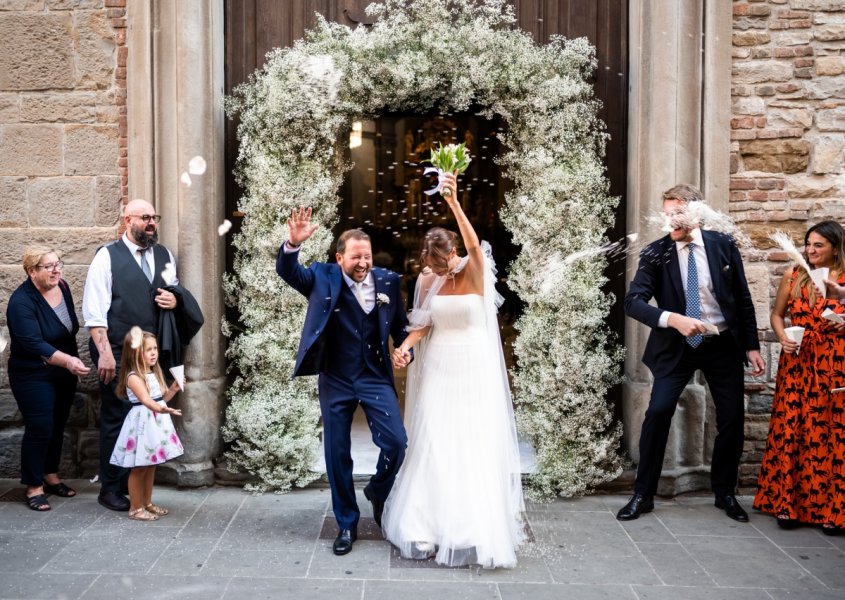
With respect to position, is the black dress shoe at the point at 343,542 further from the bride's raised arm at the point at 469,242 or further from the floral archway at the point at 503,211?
the bride's raised arm at the point at 469,242

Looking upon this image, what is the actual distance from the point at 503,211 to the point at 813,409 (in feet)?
7.82

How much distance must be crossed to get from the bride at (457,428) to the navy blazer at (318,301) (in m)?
0.23

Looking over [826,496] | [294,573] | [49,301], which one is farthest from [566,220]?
[49,301]

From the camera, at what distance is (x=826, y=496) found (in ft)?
16.9

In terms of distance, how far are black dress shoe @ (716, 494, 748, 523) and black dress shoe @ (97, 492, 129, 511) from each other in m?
3.86

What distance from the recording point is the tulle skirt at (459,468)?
4.52 m

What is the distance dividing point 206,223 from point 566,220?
2559 millimetres

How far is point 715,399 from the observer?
17.8 ft

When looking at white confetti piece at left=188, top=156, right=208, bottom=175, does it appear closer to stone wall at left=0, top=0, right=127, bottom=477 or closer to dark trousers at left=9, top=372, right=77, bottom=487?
stone wall at left=0, top=0, right=127, bottom=477

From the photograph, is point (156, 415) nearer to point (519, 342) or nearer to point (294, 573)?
point (294, 573)

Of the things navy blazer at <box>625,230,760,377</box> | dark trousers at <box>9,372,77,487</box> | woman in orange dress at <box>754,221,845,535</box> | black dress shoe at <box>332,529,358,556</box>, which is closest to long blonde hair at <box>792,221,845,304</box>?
woman in orange dress at <box>754,221,845,535</box>

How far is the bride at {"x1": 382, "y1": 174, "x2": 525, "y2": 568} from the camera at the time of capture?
453 cm

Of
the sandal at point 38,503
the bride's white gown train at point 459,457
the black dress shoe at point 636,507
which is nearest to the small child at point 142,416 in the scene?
the sandal at point 38,503

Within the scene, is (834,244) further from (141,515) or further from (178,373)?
(141,515)
